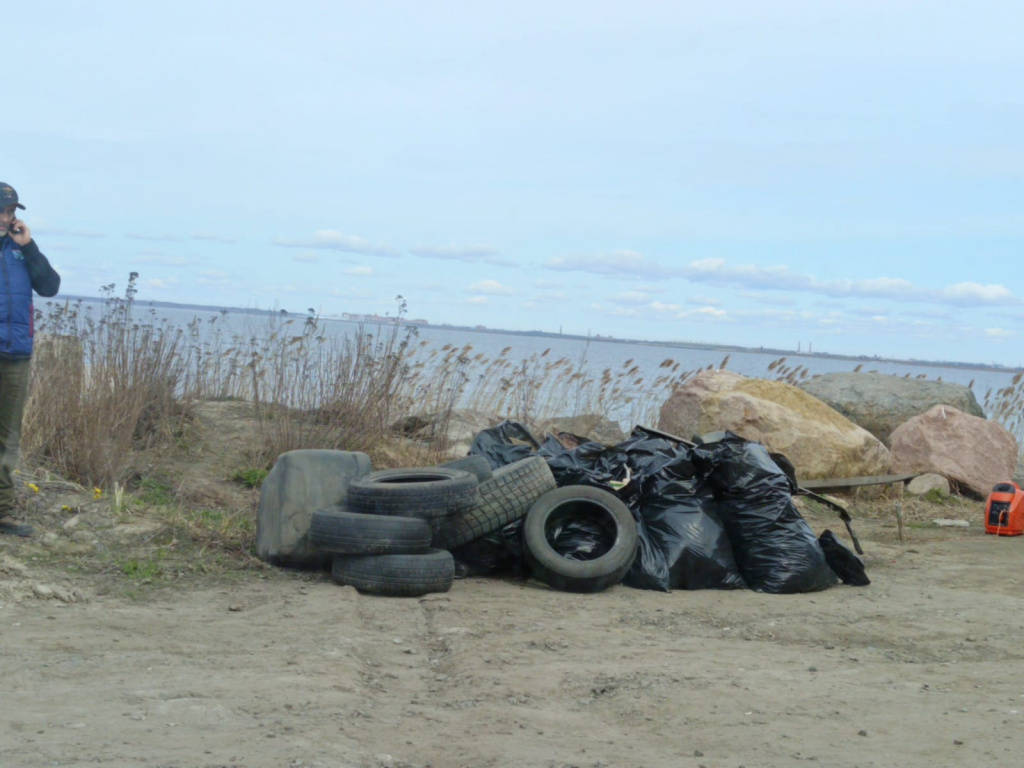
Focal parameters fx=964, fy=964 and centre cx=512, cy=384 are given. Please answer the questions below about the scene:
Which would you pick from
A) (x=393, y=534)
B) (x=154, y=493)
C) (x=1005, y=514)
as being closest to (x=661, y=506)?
(x=393, y=534)

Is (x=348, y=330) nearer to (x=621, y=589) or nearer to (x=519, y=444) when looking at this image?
(x=519, y=444)

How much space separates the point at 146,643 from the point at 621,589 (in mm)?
3101

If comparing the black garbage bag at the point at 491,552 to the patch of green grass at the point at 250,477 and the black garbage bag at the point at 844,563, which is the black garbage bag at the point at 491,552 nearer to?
the black garbage bag at the point at 844,563

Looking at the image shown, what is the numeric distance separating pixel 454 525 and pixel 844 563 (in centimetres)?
280

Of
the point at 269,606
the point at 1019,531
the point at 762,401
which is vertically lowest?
the point at 269,606

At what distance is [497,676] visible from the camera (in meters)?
4.38

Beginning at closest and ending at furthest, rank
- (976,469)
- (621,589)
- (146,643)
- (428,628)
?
1. (146,643)
2. (428,628)
3. (621,589)
4. (976,469)

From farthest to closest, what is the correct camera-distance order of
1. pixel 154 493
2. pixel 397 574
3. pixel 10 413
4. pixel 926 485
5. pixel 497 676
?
pixel 926 485 → pixel 154 493 → pixel 10 413 → pixel 397 574 → pixel 497 676

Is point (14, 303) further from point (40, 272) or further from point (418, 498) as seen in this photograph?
point (418, 498)

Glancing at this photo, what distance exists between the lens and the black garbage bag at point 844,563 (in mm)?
6816

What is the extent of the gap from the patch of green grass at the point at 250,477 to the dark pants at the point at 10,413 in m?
2.21

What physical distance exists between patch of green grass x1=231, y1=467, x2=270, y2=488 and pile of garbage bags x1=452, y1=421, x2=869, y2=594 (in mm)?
2455

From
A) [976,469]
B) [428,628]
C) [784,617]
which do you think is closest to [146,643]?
[428,628]

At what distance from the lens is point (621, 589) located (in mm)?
6484
